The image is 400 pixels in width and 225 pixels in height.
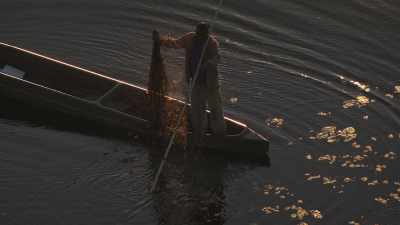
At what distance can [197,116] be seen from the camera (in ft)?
49.9

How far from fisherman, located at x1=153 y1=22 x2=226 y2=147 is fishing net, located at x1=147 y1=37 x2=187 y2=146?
1.00 feet

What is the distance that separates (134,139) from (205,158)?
143cm

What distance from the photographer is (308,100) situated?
17.0 m

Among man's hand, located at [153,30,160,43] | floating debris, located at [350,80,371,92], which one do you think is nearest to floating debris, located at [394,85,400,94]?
floating debris, located at [350,80,371,92]

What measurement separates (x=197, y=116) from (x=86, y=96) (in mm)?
2963

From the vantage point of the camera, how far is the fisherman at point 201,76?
47.5 ft

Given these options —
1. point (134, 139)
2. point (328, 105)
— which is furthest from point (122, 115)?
point (328, 105)

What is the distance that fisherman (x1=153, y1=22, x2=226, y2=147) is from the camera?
14469mm

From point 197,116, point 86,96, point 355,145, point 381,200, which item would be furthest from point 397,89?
point 86,96

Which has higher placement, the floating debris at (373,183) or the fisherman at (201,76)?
the fisherman at (201,76)

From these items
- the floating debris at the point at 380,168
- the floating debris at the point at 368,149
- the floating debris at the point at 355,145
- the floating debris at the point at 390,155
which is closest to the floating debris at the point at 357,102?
the floating debris at the point at 355,145

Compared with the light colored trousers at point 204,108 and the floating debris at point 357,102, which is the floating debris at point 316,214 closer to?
the light colored trousers at point 204,108

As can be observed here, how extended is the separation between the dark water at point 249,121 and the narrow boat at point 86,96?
0.41m

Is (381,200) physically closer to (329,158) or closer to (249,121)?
(329,158)
